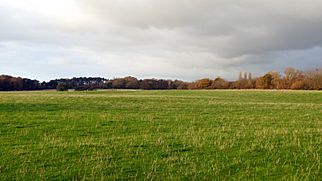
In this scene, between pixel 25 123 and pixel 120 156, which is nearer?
pixel 120 156

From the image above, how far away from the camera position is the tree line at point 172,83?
119 m

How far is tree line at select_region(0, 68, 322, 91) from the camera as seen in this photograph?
389 feet

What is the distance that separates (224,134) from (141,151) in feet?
17.6

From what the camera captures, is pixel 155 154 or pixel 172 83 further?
pixel 172 83

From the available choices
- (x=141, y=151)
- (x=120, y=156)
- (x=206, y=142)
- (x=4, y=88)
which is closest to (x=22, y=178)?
(x=120, y=156)

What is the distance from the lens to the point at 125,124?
20516 millimetres

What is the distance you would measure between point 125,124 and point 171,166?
34.7 ft

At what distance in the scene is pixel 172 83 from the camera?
480 ft

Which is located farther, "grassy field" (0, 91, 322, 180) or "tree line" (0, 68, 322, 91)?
"tree line" (0, 68, 322, 91)

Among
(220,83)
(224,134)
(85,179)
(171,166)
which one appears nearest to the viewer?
(85,179)

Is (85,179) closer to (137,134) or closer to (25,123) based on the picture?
(137,134)

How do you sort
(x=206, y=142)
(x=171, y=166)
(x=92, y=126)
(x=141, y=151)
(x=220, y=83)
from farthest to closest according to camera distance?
1. (x=220, y=83)
2. (x=92, y=126)
3. (x=206, y=142)
4. (x=141, y=151)
5. (x=171, y=166)

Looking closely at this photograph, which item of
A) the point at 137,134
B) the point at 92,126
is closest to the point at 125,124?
the point at 92,126

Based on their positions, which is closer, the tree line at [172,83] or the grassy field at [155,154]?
the grassy field at [155,154]
